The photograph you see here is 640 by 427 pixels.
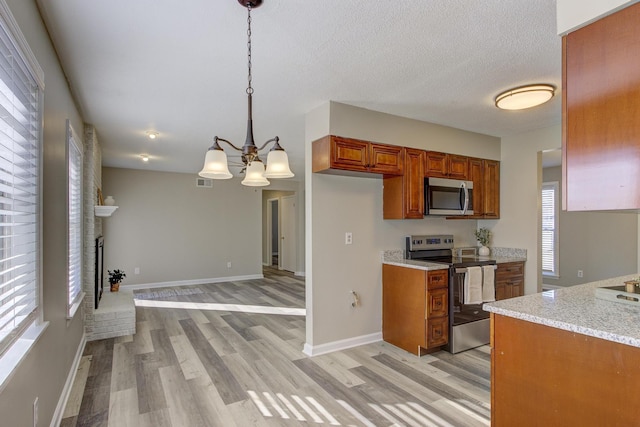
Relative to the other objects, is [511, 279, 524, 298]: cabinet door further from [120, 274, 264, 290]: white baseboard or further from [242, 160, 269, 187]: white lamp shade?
[120, 274, 264, 290]: white baseboard

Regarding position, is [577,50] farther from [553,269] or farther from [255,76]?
[553,269]

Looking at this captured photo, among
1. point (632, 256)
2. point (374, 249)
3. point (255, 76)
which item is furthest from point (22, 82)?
point (632, 256)

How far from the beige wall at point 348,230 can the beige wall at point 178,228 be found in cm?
452

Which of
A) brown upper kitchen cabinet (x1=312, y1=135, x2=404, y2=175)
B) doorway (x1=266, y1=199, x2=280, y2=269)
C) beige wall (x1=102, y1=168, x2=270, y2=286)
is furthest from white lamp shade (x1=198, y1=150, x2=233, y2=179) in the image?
doorway (x1=266, y1=199, x2=280, y2=269)

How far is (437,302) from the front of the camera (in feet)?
10.7

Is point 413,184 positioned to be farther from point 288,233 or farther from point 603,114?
point 288,233

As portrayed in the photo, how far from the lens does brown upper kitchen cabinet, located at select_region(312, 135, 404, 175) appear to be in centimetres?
312

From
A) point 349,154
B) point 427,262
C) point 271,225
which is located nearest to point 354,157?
point 349,154

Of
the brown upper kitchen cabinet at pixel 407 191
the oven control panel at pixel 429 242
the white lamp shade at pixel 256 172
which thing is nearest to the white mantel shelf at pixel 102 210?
the white lamp shade at pixel 256 172

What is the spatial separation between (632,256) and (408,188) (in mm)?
4295

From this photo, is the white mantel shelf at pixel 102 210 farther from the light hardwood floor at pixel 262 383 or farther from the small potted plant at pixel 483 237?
the small potted plant at pixel 483 237

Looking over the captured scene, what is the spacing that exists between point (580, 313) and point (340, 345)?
232 cm

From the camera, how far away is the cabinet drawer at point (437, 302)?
10.5ft

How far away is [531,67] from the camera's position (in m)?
2.49
